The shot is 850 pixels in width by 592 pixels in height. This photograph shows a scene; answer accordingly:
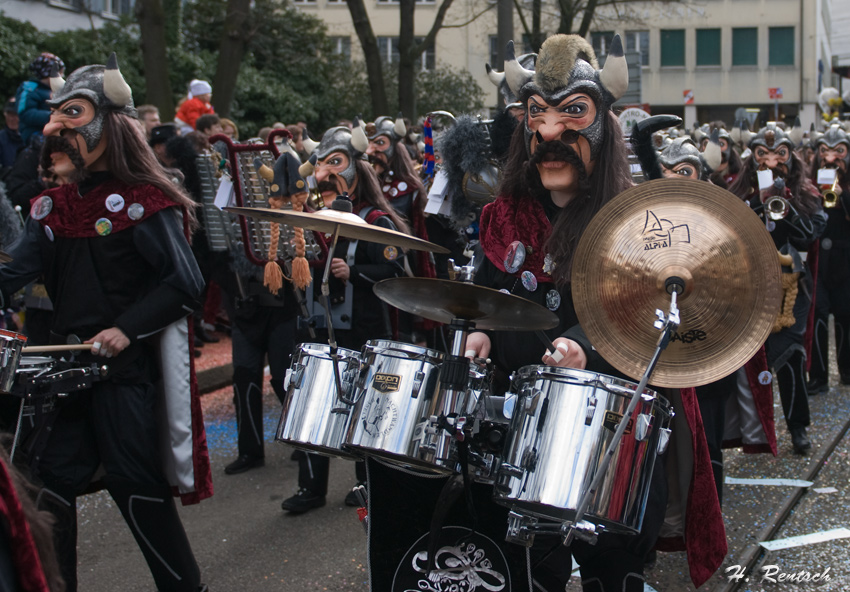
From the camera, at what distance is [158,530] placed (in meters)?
3.73

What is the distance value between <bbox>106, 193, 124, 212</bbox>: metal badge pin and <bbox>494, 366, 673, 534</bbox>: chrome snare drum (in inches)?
75.6

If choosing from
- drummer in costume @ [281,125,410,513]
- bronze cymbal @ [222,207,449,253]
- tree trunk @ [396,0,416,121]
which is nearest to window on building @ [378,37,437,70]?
tree trunk @ [396,0,416,121]

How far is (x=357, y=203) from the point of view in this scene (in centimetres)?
565

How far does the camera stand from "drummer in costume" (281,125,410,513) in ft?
17.6

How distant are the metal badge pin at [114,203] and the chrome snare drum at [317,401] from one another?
99 cm

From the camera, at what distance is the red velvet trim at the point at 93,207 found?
378 cm

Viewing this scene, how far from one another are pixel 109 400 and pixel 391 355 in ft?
4.65

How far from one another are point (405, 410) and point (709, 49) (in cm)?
4292

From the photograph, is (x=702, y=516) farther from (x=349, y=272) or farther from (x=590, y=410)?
(x=349, y=272)

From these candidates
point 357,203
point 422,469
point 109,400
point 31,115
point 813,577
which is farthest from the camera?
point 31,115

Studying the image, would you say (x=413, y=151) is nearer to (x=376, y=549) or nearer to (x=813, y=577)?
(x=813, y=577)

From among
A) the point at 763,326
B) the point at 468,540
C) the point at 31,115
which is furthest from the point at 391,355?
the point at 31,115

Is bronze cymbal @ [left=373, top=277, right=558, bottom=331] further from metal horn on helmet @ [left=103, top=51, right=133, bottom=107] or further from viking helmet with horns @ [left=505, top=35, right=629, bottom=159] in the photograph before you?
metal horn on helmet @ [left=103, top=51, right=133, bottom=107]

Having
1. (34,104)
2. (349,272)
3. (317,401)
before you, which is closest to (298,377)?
(317,401)
